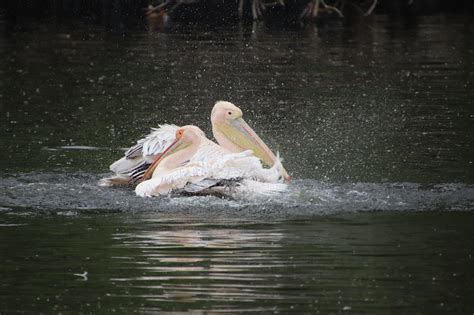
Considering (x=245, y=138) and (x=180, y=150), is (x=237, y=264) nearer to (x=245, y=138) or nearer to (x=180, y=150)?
(x=180, y=150)

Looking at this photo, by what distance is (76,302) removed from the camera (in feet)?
20.5

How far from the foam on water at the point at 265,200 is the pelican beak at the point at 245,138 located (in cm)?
46

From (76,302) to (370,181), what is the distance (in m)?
3.94

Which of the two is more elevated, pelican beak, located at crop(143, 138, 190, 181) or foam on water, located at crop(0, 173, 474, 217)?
pelican beak, located at crop(143, 138, 190, 181)

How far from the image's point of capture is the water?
650cm

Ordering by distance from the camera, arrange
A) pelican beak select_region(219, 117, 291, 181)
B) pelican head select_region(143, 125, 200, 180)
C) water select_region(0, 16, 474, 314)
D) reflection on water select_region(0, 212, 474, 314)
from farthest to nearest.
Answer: pelican beak select_region(219, 117, 291, 181), pelican head select_region(143, 125, 200, 180), water select_region(0, 16, 474, 314), reflection on water select_region(0, 212, 474, 314)

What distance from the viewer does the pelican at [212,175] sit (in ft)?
29.0

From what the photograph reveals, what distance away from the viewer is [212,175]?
8883mm

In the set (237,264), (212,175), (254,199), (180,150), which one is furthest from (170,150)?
(237,264)

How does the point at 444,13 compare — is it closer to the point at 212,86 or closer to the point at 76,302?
the point at 212,86

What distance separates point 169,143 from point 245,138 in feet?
2.10

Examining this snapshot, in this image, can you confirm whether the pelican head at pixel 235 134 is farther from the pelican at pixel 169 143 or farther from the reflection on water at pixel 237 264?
the reflection on water at pixel 237 264

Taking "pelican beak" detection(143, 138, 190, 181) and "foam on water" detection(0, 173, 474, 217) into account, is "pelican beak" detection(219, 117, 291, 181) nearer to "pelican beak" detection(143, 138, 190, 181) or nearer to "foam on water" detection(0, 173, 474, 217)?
"foam on water" detection(0, 173, 474, 217)

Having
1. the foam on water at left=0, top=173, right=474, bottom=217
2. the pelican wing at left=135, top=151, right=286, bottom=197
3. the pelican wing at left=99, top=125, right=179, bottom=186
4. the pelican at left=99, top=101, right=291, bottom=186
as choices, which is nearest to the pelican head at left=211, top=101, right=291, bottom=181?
the pelican at left=99, top=101, right=291, bottom=186
